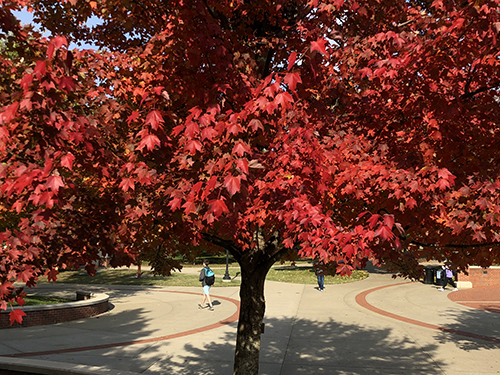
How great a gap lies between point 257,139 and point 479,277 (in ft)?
70.3

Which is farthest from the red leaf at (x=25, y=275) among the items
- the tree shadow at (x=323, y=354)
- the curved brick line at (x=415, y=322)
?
the curved brick line at (x=415, y=322)

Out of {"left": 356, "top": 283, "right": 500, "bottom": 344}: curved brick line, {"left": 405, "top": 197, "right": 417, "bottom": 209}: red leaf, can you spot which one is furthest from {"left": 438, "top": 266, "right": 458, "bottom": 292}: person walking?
{"left": 405, "top": 197, "right": 417, "bottom": 209}: red leaf

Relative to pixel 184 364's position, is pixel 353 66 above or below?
above

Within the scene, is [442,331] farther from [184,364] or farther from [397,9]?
[397,9]

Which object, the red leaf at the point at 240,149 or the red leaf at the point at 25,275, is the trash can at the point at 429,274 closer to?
the red leaf at the point at 240,149

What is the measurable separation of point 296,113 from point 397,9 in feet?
9.27

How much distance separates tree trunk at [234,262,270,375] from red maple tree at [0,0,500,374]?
0.98 meters

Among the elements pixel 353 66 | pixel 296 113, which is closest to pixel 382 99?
pixel 353 66

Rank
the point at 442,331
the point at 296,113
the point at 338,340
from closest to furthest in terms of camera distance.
Answer: 1. the point at 296,113
2. the point at 338,340
3. the point at 442,331

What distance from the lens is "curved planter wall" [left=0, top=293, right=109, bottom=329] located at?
1158cm

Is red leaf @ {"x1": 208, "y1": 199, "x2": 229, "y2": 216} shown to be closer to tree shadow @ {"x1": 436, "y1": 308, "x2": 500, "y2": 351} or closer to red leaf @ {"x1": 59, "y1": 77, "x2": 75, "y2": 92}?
red leaf @ {"x1": 59, "y1": 77, "x2": 75, "y2": 92}

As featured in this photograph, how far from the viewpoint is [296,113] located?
4422mm

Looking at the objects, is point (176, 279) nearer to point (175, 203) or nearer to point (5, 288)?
point (5, 288)

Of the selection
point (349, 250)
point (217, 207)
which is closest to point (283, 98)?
point (217, 207)
